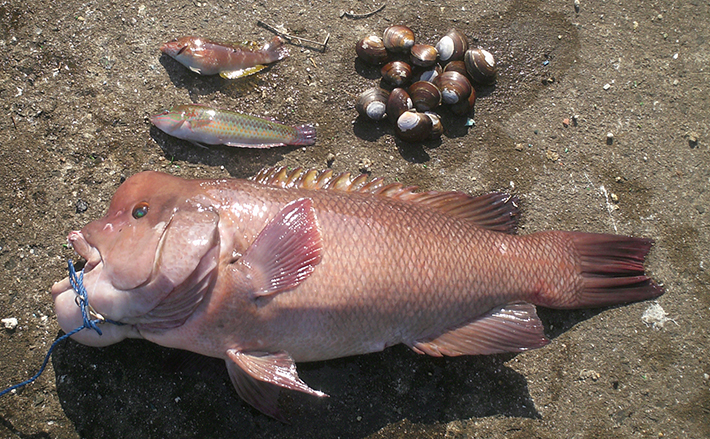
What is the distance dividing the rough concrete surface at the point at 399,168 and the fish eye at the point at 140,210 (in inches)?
32.6

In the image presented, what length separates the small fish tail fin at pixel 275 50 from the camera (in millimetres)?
3248

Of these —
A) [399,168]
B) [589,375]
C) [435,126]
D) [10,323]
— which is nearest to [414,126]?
[435,126]

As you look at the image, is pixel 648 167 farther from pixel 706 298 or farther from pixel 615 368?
pixel 615 368

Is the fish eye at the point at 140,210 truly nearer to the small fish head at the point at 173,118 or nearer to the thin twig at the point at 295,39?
the small fish head at the point at 173,118

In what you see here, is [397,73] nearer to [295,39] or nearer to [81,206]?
[295,39]

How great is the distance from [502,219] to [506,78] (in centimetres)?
123

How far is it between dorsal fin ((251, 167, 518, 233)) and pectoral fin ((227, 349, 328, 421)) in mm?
961

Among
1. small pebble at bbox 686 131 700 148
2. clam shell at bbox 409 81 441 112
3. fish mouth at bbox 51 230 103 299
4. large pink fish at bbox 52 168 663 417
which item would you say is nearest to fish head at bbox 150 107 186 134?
large pink fish at bbox 52 168 663 417

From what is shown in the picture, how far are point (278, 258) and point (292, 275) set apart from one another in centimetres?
11

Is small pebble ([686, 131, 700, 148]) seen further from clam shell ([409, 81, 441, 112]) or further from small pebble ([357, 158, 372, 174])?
small pebble ([357, 158, 372, 174])

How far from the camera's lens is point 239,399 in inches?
112

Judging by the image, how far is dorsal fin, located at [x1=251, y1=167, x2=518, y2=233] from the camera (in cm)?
269

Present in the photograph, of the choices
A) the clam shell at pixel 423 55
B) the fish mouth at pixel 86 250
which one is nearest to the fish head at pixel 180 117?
the fish mouth at pixel 86 250

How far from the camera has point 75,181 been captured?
3025 mm
